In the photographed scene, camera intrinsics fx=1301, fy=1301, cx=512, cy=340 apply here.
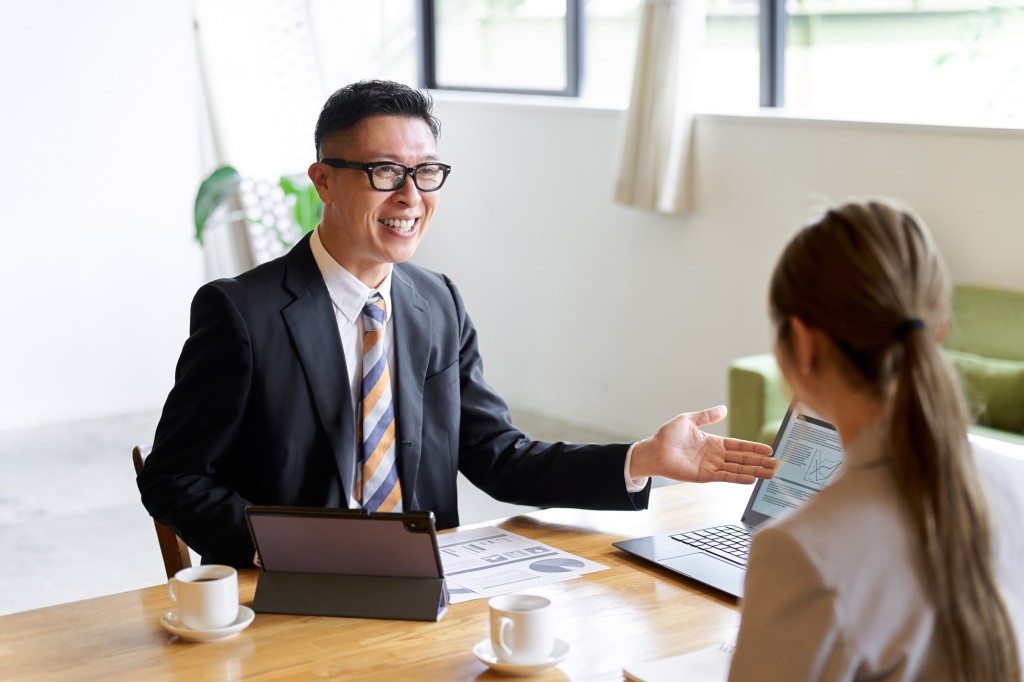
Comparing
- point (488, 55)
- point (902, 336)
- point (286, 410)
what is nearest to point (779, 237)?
point (488, 55)

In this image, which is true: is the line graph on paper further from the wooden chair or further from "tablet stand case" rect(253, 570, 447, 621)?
the wooden chair

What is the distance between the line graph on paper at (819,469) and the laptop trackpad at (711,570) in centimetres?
17

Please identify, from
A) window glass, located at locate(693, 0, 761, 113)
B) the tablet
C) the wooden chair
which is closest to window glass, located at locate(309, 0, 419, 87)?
window glass, located at locate(693, 0, 761, 113)

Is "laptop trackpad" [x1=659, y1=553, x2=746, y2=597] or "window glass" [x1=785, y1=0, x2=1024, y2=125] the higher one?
"window glass" [x1=785, y1=0, x2=1024, y2=125]

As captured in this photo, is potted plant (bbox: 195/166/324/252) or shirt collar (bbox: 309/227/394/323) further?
potted plant (bbox: 195/166/324/252)

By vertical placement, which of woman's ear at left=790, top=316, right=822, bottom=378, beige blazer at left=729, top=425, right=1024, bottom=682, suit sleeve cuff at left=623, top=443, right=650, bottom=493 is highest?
woman's ear at left=790, top=316, right=822, bottom=378

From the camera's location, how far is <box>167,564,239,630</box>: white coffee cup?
1501 millimetres

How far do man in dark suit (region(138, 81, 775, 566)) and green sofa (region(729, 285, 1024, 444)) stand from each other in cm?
194

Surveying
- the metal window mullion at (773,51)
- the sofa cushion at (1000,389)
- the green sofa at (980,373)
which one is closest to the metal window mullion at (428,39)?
the metal window mullion at (773,51)

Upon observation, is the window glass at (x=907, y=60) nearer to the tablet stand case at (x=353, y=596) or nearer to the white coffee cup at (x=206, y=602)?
the tablet stand case at (x=353, y=596)

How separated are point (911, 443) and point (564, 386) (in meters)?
4.99

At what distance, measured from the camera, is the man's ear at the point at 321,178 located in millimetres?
2127

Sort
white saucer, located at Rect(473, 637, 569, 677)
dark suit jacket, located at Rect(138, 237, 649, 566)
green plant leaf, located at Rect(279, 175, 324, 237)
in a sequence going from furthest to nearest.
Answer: green plant leaf, located at Rect(279, 175, 324, 237) → dark suit jacket, located at Rect(138, 237, 649, 566) → white saucer, located at Rect(473, 637, 569, 677)

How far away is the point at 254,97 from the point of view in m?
6.55
